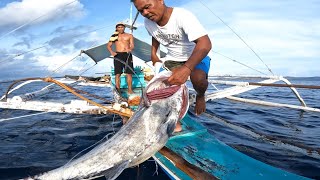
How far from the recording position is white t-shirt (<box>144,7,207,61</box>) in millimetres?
→ 3420

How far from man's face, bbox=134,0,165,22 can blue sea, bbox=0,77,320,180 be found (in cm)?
193

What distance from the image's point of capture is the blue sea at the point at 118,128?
430 cm

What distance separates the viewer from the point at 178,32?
155 inches

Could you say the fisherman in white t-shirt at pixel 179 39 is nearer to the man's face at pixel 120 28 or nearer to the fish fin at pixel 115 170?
the fish fin at pixel 115 170

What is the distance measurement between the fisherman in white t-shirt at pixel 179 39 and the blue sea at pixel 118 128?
130 centimetres

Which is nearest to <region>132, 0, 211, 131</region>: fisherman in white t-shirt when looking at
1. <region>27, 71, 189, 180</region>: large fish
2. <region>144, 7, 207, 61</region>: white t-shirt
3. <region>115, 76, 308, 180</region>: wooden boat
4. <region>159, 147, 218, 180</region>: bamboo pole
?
<region>144, 7, 207, 61</region>: white t-shirt

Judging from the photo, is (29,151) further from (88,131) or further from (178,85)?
(178,85)

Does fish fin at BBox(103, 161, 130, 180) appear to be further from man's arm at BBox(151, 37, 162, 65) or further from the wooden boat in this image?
man's arm at BBox(151, 37, 162, 65)

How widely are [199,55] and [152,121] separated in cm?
92

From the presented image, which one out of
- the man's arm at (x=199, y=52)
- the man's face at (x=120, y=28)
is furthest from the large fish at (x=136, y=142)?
the man's face at (x=120, y=28)

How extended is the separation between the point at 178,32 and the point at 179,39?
7.6 inches

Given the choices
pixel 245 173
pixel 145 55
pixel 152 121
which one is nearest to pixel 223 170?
pixel 245 173

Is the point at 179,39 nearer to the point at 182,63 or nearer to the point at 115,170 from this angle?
the point at 182,63

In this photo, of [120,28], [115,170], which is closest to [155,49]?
[115,170]
